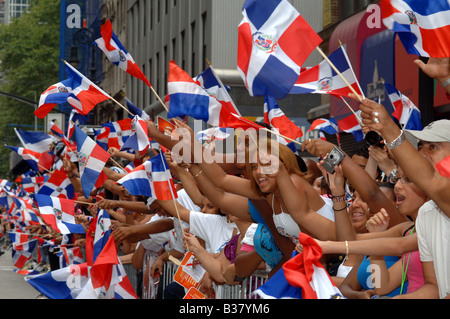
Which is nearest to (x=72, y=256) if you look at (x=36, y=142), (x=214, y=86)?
(x=36, y=142)

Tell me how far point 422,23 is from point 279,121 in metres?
3.71

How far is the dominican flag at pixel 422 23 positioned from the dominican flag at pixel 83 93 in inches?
207

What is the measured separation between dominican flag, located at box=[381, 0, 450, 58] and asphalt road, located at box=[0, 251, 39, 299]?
36.2ft

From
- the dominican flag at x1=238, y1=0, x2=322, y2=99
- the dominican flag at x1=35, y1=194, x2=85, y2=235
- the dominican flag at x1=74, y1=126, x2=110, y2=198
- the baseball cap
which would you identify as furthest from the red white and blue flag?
the baseball cap

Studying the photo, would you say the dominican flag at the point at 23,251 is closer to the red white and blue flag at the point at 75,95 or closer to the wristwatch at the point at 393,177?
the red white and blue flag at the point at 75,95

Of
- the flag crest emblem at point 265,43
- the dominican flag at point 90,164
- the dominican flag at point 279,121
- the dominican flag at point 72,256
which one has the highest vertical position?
the flag crest emblem at point 265,43

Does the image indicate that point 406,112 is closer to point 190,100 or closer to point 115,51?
point 190,100

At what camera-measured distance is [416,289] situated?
5367mm

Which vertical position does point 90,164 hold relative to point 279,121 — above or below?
below

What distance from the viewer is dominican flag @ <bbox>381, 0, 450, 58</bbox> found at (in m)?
5.66

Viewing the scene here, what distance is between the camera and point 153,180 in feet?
29.5

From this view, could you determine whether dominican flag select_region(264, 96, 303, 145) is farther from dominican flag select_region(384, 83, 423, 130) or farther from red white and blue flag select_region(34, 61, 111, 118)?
red white and blue flag select_region(34, 61, 111, 118)

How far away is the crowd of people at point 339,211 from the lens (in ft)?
16.3

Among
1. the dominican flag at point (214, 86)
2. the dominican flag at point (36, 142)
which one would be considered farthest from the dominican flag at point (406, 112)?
the dominican flag at point (36, 142)
